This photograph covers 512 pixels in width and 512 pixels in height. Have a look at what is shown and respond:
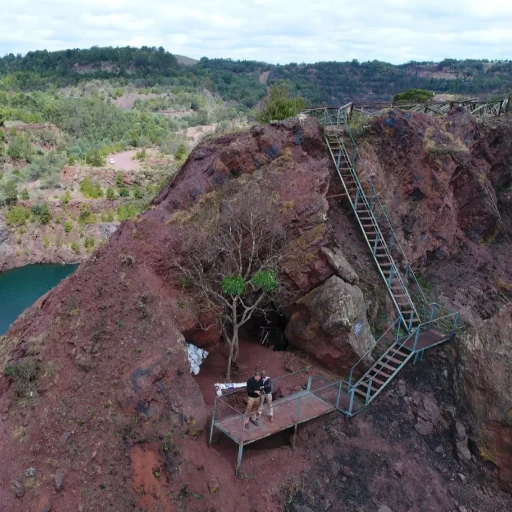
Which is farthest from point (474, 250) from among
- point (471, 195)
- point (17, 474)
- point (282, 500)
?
point (17, 474)

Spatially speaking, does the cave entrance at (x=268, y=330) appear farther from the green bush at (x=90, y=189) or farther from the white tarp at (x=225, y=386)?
the green bush at (x=90, y=189)

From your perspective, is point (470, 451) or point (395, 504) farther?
point (470, 451)

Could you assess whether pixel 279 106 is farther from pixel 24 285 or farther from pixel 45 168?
pixel 45 168

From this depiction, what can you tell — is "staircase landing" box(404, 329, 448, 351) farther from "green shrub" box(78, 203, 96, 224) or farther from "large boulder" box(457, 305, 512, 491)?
"green shrub" box(78, 203, 96, 224)

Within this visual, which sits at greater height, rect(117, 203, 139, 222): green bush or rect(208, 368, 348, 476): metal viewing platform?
rect(208, 368, 348, 476): metal viewing platform

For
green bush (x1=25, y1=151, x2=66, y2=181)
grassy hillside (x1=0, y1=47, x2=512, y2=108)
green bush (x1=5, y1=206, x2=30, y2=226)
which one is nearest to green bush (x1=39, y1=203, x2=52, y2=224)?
green bush (x1=5, y1=206, x2=30, y2=226)

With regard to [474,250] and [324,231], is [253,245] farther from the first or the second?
[474,250]
